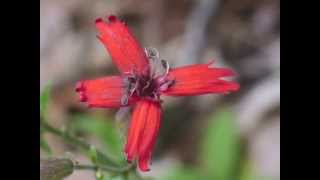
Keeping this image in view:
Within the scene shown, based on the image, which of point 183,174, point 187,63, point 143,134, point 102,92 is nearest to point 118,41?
point 102,92

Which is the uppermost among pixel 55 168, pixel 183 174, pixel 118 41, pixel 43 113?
pixel 118 41

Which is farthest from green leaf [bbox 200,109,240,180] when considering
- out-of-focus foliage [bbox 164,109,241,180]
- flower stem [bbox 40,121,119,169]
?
flower stem [bbox 40,121,119,169]

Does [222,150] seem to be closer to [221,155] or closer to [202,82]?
[221,155]

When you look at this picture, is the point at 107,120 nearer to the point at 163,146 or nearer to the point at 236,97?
the point at 163,146

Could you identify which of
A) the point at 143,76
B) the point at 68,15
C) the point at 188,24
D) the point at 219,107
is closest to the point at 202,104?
the point at 219,107
